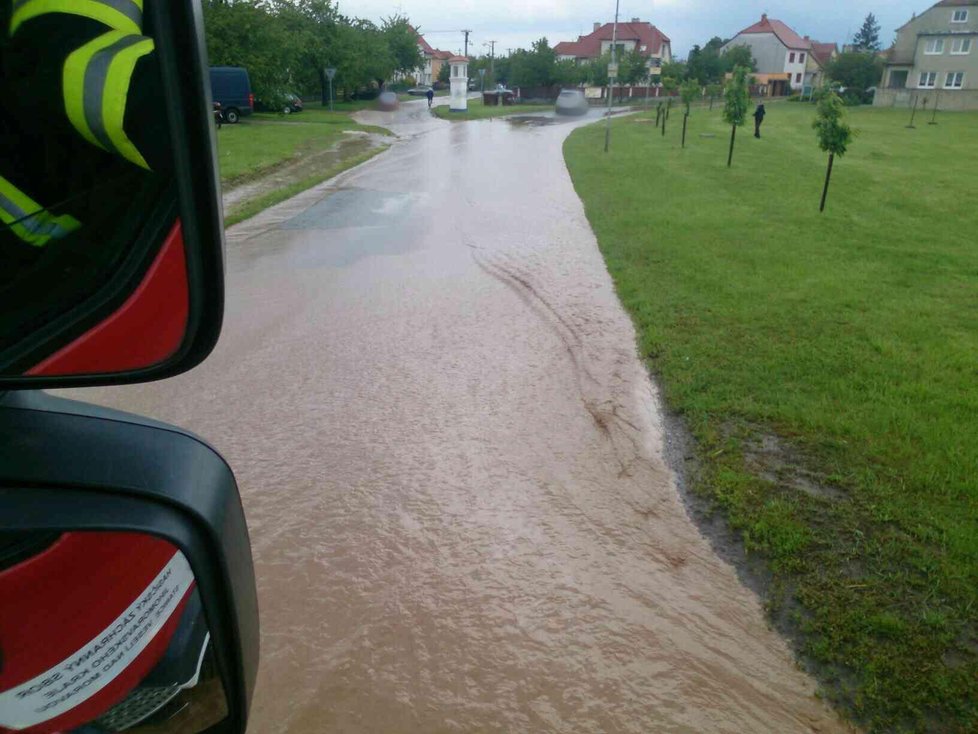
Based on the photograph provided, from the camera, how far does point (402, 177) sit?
678 inches

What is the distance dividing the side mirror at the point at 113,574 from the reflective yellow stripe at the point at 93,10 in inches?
17.4

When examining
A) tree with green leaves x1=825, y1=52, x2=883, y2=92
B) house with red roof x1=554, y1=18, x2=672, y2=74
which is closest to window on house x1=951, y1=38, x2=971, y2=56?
tree with green leaves x1=825, y1=52, x2=883, y2=92

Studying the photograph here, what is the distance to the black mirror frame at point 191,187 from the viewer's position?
0.83m

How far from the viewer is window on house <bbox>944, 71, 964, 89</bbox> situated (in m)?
57.2

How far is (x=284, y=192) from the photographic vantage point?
14.9m

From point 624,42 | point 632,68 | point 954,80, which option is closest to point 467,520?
point 632,68

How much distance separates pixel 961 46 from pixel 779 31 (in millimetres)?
29816

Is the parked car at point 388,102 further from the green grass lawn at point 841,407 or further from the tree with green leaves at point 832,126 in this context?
the tree with green leaves at point 832,126

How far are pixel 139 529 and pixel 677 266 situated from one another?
342 inches

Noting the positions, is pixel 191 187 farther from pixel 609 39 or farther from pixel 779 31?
pixel 779 31

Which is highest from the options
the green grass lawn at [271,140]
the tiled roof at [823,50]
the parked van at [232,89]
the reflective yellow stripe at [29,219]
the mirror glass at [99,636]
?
the tiled roof at [823,50]

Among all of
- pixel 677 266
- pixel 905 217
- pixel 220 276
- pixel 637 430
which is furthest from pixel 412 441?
pixel 905 217

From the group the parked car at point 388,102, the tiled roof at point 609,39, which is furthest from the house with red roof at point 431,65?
the parked car at point 388,102

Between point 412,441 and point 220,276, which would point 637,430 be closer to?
point 412,441
